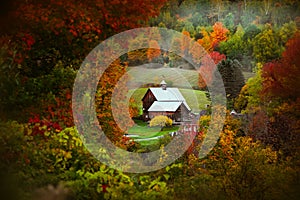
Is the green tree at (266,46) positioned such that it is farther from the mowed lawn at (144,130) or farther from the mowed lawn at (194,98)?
the mowed lawn at (144,130)

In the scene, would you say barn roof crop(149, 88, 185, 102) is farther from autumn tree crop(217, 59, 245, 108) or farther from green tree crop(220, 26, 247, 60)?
green tree crop(220, 26, 247, 60)

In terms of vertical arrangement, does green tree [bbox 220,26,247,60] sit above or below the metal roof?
above

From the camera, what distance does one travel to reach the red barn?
12.1 feet

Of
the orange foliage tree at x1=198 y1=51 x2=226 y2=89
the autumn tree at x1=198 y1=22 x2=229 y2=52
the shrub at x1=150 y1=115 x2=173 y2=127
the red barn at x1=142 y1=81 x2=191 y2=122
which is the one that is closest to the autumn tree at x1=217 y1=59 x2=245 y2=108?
the orange foliage tree at x1=198 y1=51 x2=226 y2=89

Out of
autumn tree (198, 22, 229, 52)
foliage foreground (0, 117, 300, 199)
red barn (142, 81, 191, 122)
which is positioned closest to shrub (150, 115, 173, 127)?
red barn (142, 81, 191, 122)

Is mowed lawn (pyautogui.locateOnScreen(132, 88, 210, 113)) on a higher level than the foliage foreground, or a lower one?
higher

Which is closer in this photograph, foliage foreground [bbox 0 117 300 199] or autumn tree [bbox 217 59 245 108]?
foliage foreground [bbox 0 117 300 199]

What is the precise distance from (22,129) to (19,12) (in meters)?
0.85

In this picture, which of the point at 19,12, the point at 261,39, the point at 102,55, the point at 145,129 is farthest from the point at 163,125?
the point at 19,12

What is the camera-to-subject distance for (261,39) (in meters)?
3.71

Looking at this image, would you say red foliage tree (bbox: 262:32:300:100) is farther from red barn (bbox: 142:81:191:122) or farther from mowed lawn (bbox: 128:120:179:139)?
mowed lawn (bbox: 128:120:179:139)

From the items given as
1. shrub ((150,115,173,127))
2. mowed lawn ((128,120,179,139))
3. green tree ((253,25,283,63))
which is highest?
green tree ((253,25,283,63))

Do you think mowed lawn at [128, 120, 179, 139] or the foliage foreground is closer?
the foliage foreground

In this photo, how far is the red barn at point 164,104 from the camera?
12.1ft
